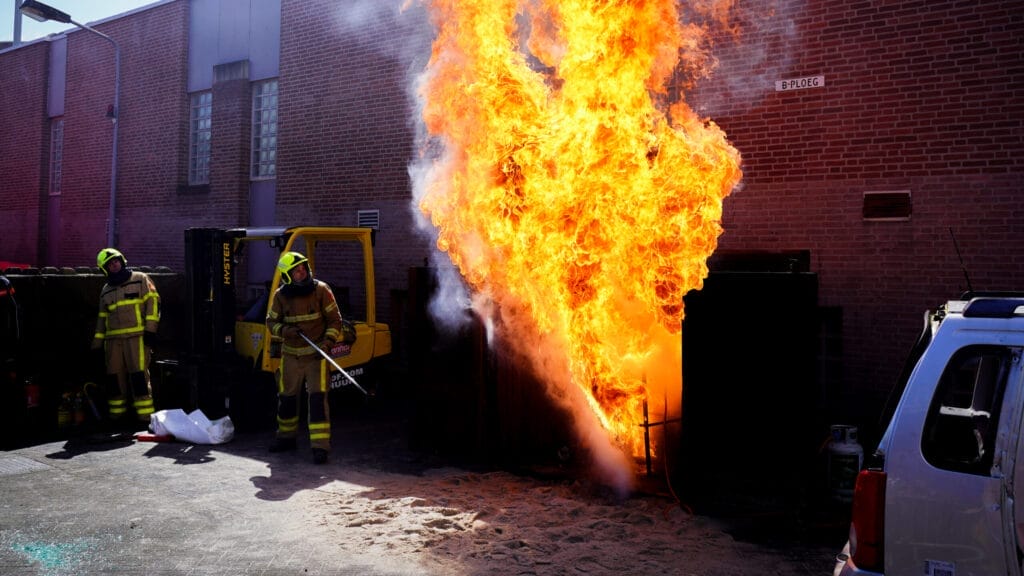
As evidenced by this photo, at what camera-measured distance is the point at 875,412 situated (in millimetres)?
8273

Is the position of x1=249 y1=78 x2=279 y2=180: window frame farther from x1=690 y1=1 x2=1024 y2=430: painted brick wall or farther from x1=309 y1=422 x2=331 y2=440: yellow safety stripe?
x1=690 y1=1 x2=1024 y2=430: painted brick wall

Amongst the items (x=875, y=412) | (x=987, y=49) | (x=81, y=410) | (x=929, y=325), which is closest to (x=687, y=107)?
(x=987, y=49)

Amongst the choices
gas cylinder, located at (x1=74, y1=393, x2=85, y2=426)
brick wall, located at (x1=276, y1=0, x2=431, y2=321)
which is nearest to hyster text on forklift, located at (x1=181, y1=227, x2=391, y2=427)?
gas cylinder, located at (x1=74, y1=393, x2=85, y2=426)

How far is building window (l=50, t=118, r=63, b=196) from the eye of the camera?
18.3m

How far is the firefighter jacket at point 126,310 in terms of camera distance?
8492mm

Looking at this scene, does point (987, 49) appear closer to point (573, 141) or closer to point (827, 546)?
point (573, 141)

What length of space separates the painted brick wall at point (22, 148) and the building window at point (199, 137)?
576cm

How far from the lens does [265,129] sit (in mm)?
14258

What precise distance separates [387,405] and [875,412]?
6.27 meters

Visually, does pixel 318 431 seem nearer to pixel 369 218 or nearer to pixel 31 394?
pixel 31 394

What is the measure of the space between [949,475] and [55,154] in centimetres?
2111

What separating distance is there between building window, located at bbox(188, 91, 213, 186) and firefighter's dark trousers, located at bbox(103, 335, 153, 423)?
24.8ft

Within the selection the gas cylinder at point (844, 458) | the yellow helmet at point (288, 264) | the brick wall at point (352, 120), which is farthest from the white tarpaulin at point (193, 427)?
the gas cylinder at point (844, 458)

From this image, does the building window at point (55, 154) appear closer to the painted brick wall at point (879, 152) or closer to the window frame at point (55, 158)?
the window frame at point (55, 158)
